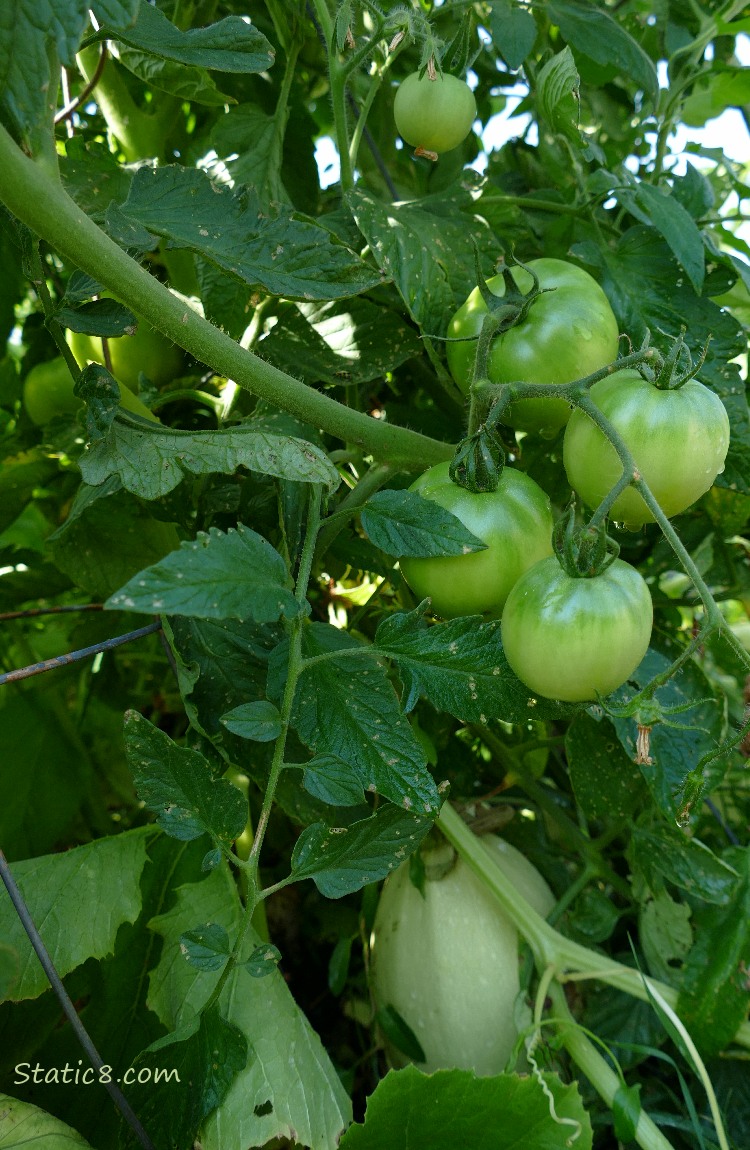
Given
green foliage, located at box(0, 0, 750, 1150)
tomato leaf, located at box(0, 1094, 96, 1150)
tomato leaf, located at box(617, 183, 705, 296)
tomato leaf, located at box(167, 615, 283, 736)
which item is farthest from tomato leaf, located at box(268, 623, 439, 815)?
tomato leaf, located at box(617, 183, 705, 296)

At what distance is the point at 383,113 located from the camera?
1076mm

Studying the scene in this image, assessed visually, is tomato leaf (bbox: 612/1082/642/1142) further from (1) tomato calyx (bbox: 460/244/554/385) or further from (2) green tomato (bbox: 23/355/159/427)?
(2) green tomato (bbox: 23/355/159/427)

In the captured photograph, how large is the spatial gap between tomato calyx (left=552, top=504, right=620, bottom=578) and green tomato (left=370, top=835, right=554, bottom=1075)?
50 cm

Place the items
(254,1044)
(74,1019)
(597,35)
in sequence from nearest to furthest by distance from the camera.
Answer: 1. (74,1019)
2. (254,1044)
3. (597,35)

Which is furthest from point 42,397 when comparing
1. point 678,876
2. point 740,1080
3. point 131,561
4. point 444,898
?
point 740,1080

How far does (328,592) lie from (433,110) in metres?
0.48

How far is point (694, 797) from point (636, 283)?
0.49m

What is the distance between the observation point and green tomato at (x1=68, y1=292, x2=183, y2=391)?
3.00ft

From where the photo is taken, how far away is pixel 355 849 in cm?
58

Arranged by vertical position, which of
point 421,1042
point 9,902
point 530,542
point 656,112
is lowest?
point 421,1042

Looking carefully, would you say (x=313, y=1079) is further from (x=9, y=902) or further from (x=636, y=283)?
(x=636, y=283)

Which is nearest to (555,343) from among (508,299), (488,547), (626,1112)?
(508,299)

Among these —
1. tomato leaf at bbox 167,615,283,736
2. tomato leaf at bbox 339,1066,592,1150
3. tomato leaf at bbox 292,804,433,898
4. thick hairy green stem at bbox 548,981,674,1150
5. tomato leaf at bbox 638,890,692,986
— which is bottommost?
tomato leaf at bbox 638,890,692,986

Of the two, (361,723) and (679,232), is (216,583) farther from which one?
(679,232)
